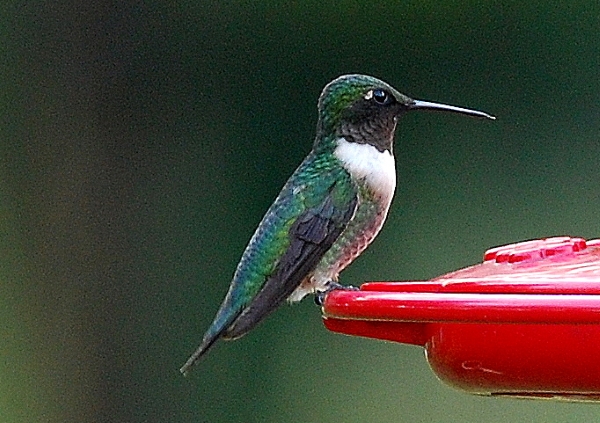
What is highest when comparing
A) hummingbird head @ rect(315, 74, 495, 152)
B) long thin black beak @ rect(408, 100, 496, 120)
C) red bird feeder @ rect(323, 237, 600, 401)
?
long thin black beak @ rect(408, 100, 496, 120)

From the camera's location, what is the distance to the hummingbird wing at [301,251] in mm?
2512

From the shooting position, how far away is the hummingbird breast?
270cm

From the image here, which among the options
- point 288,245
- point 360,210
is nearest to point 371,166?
point 360,210

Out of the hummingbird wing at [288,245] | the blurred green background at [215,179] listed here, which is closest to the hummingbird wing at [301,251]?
the hummingbird wing at [288,245]

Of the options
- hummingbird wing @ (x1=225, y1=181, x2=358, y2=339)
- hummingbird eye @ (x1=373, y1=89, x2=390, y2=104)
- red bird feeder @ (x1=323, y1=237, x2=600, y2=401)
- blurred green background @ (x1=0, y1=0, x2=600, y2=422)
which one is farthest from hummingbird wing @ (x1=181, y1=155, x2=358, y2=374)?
blurred green background @ (x1=0, y1=0, x2=600, y2=422)

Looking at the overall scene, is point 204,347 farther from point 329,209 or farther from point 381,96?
point 381,96

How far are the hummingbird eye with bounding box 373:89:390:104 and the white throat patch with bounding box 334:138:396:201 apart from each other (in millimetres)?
108

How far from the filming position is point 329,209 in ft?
8.80

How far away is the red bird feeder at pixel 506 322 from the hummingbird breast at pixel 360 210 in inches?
37.0

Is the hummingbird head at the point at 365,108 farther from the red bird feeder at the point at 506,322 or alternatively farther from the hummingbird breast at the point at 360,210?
the red bird feeder at the point at 506,322

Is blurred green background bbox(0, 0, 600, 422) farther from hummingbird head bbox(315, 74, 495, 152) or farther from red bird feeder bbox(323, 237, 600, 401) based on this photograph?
red bird feeder bbox(323, 237, 600, 401)

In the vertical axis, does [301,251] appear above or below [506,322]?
below

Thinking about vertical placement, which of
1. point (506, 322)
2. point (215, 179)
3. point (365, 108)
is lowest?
point (215, 179)

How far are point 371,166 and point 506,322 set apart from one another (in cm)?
132
